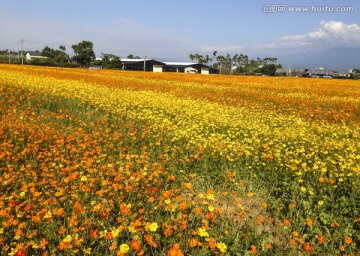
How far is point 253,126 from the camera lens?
9836 mm

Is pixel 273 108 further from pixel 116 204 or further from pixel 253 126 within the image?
pixel 116 204

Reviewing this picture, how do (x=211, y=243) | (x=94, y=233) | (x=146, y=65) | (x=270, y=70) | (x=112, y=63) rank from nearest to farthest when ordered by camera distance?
(x=211, y=243) < (x=94, y=233) < (x=112, y=63) < (x=146, y=65) < (x=270, y=70)

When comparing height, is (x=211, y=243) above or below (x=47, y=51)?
below

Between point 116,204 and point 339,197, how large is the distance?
4.02m

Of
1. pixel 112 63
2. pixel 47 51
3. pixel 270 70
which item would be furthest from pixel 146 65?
pixel 47 51

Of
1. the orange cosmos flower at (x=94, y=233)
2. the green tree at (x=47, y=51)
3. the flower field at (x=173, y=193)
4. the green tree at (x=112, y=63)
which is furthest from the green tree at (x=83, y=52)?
the orange cosmos flower at (x=94, y=233)

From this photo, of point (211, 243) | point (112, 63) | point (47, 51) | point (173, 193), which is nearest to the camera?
point (211, 243)

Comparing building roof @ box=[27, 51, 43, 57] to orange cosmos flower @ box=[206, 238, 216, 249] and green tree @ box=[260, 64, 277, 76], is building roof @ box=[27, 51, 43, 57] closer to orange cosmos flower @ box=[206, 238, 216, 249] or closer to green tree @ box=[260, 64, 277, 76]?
green tree @ box=[260, 64, 277, 76]

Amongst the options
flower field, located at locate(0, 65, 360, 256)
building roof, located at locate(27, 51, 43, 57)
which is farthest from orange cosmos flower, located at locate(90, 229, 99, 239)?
building roof, located at locate(27, 51, 43, 57)

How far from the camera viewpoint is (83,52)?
8412cm

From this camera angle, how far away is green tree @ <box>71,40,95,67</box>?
275 ft

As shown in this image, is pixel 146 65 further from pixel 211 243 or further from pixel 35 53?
pixel 211 243

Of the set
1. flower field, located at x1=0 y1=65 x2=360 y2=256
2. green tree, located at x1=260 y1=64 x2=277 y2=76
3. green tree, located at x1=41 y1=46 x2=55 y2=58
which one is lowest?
flower field, located at x1=0 y1=65 x2=360 y2=256

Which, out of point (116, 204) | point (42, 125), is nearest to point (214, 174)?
point (116, 204)
